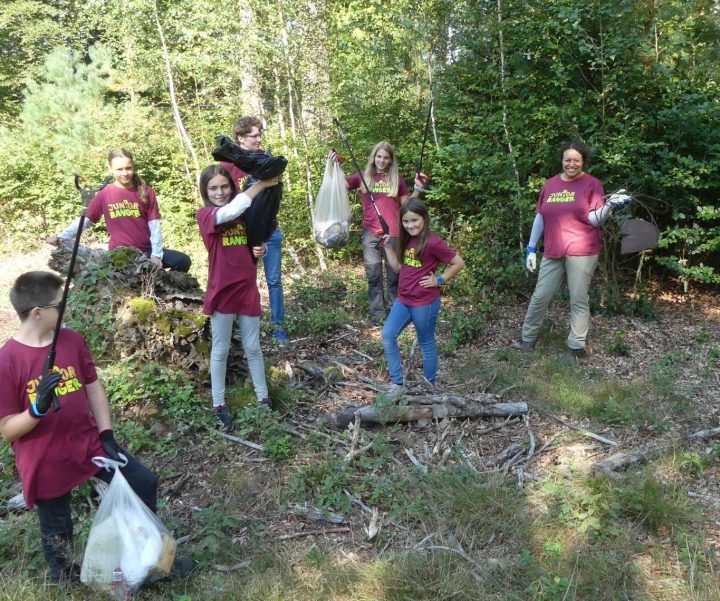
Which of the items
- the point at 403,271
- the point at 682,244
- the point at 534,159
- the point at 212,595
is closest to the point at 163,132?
the point at 534,159

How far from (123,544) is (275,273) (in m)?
3.63

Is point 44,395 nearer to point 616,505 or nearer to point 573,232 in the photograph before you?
point 616,505

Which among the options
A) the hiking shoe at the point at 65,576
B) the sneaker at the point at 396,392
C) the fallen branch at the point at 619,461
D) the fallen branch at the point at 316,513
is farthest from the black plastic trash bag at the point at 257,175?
the fallen branch at the point at 619,461

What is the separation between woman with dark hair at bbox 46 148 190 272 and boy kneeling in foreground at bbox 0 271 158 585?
247cm

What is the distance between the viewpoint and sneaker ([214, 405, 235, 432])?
4.19 metres

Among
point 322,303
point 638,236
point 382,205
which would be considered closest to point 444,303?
point 322,303

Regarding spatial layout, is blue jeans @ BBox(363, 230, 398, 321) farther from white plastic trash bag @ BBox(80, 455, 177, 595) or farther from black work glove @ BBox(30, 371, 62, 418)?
black work glove @ BBox(30, 371, 62, 418)

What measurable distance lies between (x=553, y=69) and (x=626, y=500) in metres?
5.48

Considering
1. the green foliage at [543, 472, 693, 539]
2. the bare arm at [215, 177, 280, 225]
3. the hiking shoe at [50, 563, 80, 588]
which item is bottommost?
the green foliage at [543, 472, 693, 539]

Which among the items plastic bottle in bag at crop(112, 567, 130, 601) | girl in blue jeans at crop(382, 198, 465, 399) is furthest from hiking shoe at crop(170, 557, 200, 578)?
girl in blue jeans at crop(382, 198, 465, 399)

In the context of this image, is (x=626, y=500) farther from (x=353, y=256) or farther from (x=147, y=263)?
(x=353, y=256)

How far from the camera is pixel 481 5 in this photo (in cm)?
711

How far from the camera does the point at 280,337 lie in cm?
586

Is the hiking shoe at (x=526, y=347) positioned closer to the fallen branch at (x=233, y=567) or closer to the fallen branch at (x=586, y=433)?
the fallen branch at (x=586, y=433)
